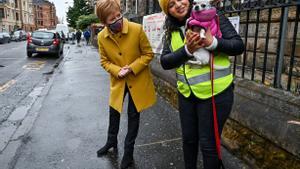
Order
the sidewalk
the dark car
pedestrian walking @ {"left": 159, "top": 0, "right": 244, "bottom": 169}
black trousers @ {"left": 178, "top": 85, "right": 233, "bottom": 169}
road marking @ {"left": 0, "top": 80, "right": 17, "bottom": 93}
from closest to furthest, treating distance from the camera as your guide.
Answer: pedestrian walking @ {"left": 159, "top": 0, "right": 244, "bottom": 169} < black trousers @ {"left": 178, "top": 85, "right": 233, "bottom": 169} < the sidewalk < road marking @ {"left": 0, "top": 80, "right": 17, "bottom": 93} < the dark car

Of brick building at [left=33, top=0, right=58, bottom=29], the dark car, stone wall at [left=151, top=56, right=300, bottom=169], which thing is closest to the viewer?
stone wall at [left=151, top=56, right=300, bottom=169]

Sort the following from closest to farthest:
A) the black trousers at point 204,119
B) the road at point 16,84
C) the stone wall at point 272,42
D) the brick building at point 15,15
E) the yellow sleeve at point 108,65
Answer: the black trousers at point 204,119
the yellow sleeve at point 108,65
the stone wall at point 272,42
the road at point 16,84
the brick building at point 15,15

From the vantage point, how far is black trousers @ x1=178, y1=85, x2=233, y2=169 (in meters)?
2.42

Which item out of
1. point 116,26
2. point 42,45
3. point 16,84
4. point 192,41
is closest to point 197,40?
point 192,41

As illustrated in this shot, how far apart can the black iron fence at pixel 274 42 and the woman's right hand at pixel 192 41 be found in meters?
1.21

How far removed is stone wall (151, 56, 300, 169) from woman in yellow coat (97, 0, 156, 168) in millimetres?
1013

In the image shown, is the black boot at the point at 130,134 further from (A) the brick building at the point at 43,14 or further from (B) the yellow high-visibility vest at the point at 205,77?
(A) the brick building at the point at 43,14

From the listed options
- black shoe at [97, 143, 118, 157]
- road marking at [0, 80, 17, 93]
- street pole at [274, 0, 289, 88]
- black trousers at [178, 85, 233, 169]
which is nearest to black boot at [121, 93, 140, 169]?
black shoe at [97, 143, 118, 157]

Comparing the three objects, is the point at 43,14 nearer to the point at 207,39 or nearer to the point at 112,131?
the point at 112,131

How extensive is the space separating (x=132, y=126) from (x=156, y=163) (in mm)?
494

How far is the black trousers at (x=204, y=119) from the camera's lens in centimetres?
242

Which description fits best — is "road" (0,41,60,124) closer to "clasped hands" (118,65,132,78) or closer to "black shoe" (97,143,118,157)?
"black shoe" (97,143,118,157)

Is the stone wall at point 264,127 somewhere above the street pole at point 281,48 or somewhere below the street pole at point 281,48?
below

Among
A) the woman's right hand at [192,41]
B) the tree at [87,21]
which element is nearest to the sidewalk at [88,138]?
the woman's right hand at [192,41]
